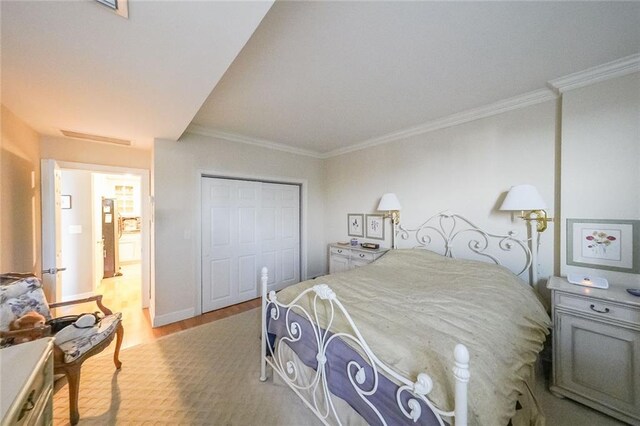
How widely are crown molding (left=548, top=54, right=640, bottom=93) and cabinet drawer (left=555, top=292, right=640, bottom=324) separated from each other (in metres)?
1.73

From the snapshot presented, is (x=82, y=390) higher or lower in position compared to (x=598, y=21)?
lower

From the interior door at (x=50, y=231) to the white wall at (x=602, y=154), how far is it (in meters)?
4.92

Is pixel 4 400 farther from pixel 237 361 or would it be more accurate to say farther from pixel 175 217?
pixel 175 217

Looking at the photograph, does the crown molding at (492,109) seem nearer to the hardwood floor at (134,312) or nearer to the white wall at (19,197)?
the white wall at (19,197)

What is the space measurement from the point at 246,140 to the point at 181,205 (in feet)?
4.29

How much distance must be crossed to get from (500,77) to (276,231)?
133 inches

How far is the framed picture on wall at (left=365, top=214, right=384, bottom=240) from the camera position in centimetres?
354

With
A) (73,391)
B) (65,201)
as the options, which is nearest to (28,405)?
(73,391)

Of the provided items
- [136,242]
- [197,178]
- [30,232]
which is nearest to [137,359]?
[30,232]

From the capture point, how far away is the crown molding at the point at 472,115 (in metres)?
2.20

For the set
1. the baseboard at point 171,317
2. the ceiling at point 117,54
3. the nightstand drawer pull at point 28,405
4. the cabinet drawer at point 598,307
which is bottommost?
the baseboard at point 171,317

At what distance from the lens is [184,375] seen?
1981 millimetres

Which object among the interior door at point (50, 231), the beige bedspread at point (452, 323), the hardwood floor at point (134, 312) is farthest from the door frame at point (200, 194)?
the beige bedspread at point (452, 323)

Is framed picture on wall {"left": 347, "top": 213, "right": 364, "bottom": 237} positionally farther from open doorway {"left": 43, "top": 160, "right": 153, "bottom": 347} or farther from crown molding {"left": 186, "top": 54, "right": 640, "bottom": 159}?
open doorway {"left": 43, "top": 160, "right": 153, "bottom": 347}
